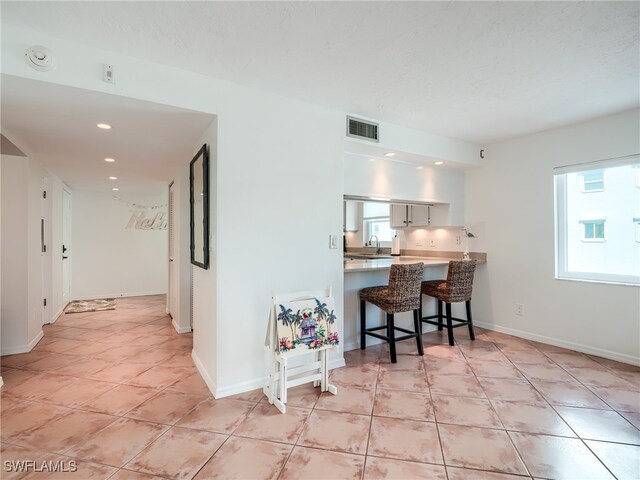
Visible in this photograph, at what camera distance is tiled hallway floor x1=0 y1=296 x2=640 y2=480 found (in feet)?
5.71

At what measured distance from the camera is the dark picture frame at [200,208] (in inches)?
104

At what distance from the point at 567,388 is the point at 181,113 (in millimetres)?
3706

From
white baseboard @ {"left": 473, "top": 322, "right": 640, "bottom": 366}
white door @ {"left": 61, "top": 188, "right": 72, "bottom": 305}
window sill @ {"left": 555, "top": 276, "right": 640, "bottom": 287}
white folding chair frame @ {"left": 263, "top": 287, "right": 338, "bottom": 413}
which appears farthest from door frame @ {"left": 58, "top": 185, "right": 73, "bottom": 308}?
window sill @ {"left": 555, "top": 276, "right": 640, "bottom": 287}

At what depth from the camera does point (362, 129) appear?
322cm

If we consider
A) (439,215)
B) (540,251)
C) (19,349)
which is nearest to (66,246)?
(19,349)

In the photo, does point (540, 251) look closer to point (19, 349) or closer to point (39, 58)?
point (39, 58)

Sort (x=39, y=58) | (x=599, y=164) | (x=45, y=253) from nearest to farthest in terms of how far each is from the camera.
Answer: (x=39, y=58) < (x=599, y=164) < (x=45, y=253)

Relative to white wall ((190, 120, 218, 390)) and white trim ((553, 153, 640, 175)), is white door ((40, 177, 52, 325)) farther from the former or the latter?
white trim ((553, 153, 640, 175))

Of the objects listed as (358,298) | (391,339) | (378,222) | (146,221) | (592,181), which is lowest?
(391,339)

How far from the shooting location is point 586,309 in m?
3.44

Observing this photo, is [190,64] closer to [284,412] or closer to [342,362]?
[284,412]

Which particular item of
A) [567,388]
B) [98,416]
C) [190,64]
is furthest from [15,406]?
[567,388]

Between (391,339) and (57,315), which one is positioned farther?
(57,315)

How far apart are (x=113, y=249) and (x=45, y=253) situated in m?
2.74
